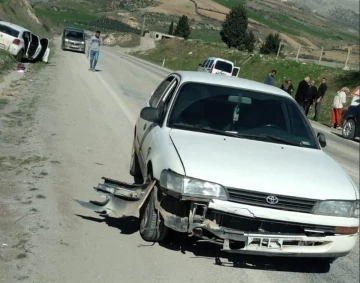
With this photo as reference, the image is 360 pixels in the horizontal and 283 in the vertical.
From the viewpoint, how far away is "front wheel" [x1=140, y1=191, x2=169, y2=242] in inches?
218

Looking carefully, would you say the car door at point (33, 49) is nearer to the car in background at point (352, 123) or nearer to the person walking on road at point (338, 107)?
the person walking on road at point (338, 107)

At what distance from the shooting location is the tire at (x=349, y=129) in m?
19.7

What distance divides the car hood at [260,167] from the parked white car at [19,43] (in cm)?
2168

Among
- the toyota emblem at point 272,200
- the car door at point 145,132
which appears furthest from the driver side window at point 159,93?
the toyota emblem at point 272,200

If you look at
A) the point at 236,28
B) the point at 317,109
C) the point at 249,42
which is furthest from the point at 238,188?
the point at 249,42

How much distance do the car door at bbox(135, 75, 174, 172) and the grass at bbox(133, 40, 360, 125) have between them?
60.2 ft

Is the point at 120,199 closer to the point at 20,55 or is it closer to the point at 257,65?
the point at 20,55

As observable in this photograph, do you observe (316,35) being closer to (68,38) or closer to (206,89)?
(68,38)

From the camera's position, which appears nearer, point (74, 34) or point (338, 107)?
point (338, 107)

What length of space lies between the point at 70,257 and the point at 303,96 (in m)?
18.4

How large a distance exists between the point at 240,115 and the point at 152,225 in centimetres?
160

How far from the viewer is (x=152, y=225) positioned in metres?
5.59

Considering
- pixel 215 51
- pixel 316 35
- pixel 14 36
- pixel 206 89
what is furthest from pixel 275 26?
pixel 206 89

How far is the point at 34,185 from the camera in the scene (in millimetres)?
7301
